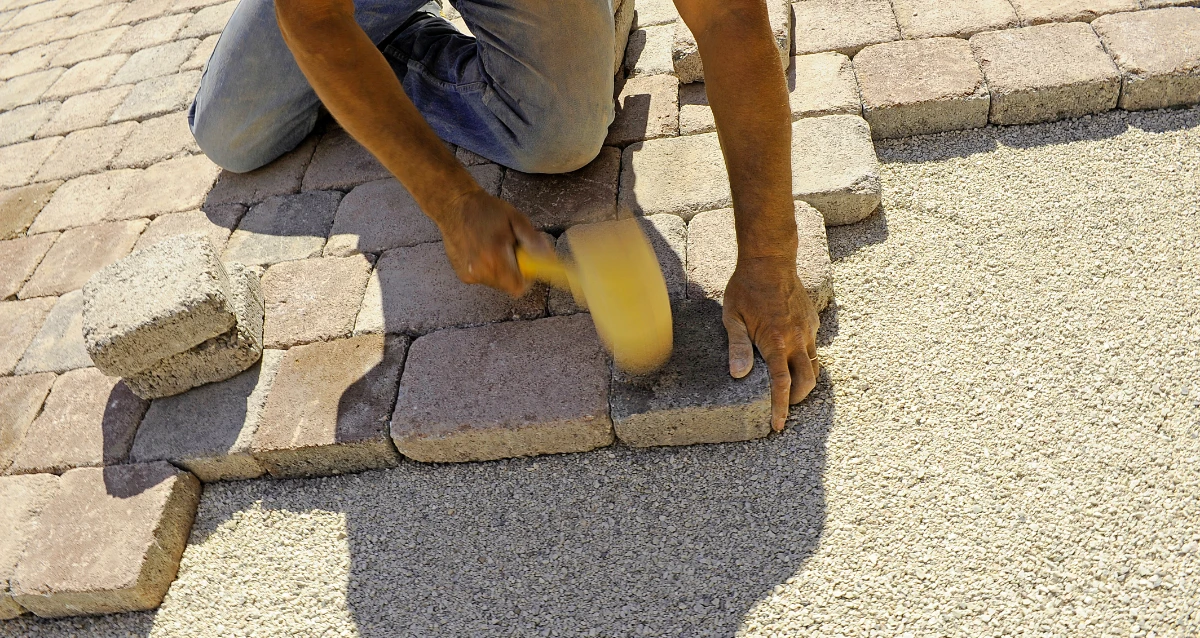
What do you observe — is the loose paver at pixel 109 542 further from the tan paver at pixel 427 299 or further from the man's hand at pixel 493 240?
the man's hand at pixel 493 240

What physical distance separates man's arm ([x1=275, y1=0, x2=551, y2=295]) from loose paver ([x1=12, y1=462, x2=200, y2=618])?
3.22 ft

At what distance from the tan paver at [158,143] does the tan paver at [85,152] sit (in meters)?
0.06

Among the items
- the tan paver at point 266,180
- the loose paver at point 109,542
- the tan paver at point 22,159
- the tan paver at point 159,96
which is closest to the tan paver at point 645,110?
the tan paver at point 266,180

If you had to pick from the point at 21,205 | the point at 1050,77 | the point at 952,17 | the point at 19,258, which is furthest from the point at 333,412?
the point at 952,17

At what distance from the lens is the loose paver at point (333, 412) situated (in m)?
2.14

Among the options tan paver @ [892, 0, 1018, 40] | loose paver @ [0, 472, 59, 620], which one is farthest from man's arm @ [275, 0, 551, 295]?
tan paver @ [892, 0, 1018, 40]

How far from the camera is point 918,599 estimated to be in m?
1.62

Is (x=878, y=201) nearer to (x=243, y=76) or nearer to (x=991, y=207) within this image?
(x=991, y=207)

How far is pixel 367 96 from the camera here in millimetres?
2014

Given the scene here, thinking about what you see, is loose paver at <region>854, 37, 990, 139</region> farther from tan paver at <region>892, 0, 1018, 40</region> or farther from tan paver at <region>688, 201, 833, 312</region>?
tan paver at <region>688, 201, 833, 312</region>

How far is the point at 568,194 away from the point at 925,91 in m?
1.19

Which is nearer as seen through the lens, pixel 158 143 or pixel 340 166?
pixel 340 166

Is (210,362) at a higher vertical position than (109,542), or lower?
higher

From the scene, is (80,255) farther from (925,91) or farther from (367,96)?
(925,91)
